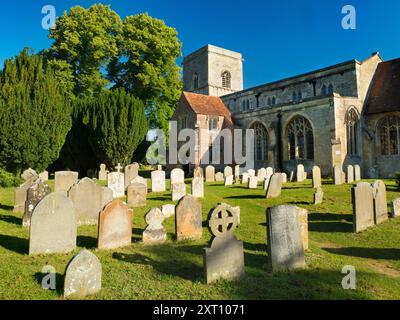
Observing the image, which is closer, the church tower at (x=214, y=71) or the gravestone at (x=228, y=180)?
the gravestone at (x=228, y=180)

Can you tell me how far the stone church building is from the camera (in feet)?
68.6

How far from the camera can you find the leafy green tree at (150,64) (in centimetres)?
2592

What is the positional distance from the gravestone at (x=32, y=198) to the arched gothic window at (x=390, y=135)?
73.6ft

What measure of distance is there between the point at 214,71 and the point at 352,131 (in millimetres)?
22227

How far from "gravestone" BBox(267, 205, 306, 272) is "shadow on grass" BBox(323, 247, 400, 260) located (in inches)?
68.6

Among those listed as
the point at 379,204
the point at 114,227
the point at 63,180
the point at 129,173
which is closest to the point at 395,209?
the point at 379,204

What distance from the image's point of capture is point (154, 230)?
248 inches

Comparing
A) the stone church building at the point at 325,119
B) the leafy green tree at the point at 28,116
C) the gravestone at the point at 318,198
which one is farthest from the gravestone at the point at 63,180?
the stone church building at the point at 325,119

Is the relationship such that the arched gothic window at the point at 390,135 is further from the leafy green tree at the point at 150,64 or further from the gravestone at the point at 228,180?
the leafy green tree at the point at 150,64

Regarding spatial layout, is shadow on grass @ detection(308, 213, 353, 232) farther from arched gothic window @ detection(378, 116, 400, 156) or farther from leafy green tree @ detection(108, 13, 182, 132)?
leafy green tree @ detection(108, 13, 182, 132)

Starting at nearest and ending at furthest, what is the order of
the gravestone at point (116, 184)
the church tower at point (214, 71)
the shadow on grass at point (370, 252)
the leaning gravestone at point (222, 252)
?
the leaning gravestone at point (222, 252) → the shadow on grass at point (370, 252) → the gravestone at point (116, 184) → the church tower at point (214, 71)

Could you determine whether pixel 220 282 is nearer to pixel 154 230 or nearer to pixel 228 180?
pixel 154 230

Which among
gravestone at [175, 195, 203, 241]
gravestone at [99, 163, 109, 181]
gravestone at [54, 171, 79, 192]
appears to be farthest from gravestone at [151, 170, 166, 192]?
gravestone at [99, 163, 109, 181]
